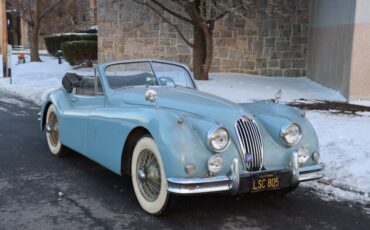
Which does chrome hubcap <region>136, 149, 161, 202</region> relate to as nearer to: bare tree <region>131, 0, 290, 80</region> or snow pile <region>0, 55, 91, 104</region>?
snow pile <region>0, 55, 91, 104</region>

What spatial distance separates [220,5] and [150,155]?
9474 millimetres

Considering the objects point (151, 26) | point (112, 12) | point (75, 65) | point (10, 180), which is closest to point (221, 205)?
point (10, 180)

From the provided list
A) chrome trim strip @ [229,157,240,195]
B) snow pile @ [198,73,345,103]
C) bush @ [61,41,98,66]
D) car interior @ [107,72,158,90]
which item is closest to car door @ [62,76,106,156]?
car interior @ [107,72,158,90]

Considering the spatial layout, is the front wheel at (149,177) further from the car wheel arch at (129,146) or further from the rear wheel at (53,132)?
the rear wheel at (53,132)

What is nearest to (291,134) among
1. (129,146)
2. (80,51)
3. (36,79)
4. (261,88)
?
(129,146)

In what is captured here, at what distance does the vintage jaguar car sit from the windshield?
1 cm

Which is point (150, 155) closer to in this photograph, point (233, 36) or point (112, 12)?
point (233, 36)

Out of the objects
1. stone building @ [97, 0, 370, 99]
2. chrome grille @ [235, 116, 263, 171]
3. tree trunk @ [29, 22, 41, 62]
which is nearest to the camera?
chrome grille @ [235, 116, 263, 171]

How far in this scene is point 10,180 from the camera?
543 cm

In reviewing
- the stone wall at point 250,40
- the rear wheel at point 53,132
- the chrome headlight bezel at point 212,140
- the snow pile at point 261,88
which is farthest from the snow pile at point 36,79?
the chrome headlight bezel at point 212,140

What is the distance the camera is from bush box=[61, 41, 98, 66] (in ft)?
66.6

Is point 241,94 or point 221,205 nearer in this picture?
point 221,205

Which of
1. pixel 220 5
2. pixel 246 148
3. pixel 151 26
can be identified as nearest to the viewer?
pixel 246 148

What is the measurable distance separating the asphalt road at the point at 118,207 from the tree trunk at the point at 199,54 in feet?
29.6
